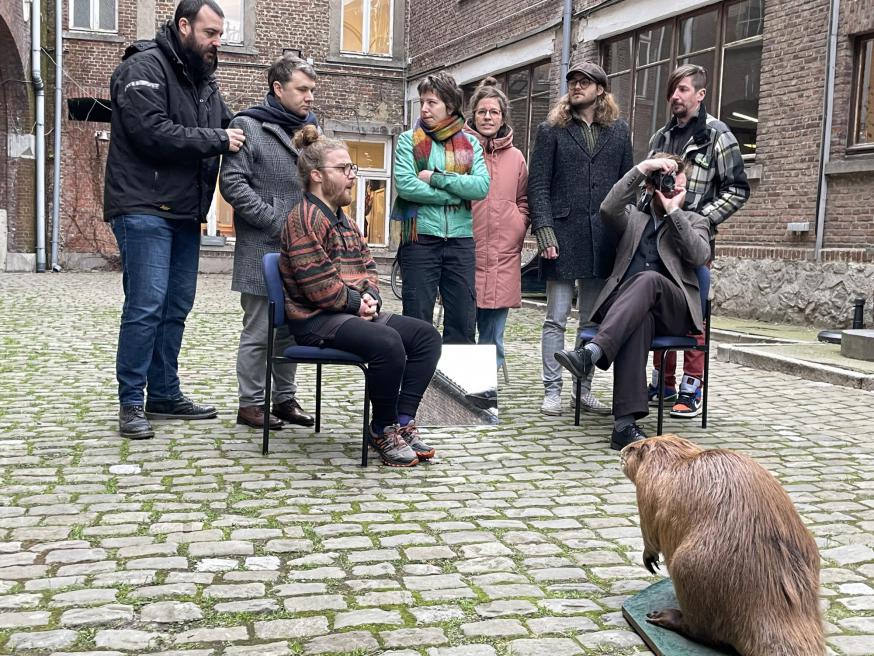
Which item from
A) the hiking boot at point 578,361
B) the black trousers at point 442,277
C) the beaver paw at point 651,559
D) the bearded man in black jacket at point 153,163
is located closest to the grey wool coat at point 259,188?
the bearded man in black jacket at point 153,163

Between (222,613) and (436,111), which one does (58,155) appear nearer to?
(436,111)

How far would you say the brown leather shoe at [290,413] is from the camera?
5.51 m

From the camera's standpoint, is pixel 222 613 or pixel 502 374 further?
pixel 502 374

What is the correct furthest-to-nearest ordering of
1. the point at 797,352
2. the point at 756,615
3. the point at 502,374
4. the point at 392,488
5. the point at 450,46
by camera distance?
the point at 450,46
the point at 797,352
the point at 502,374
the point at 392,488
the point at 756,615

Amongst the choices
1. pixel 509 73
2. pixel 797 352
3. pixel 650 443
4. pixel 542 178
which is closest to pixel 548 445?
pixel 542 178

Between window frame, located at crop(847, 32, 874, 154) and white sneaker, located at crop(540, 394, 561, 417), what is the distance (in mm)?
6465

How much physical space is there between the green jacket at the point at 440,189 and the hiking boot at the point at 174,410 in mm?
1644

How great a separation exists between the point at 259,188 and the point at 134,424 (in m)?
1.39

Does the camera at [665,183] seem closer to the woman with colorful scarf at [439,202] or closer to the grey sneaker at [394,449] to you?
the woman with colorful scarf at [439,202]

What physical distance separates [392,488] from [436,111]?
2379 mm

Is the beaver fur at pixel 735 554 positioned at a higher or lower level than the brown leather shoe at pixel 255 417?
higher

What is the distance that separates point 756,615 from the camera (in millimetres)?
2355

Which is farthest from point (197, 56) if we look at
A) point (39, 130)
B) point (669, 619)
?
point (39, 130)

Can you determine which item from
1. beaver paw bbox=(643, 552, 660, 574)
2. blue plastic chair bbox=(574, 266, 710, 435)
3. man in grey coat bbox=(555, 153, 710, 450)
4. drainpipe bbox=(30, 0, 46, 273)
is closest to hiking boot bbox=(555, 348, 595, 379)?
man in grey coat bbox=(555, 153, 710, 450)
